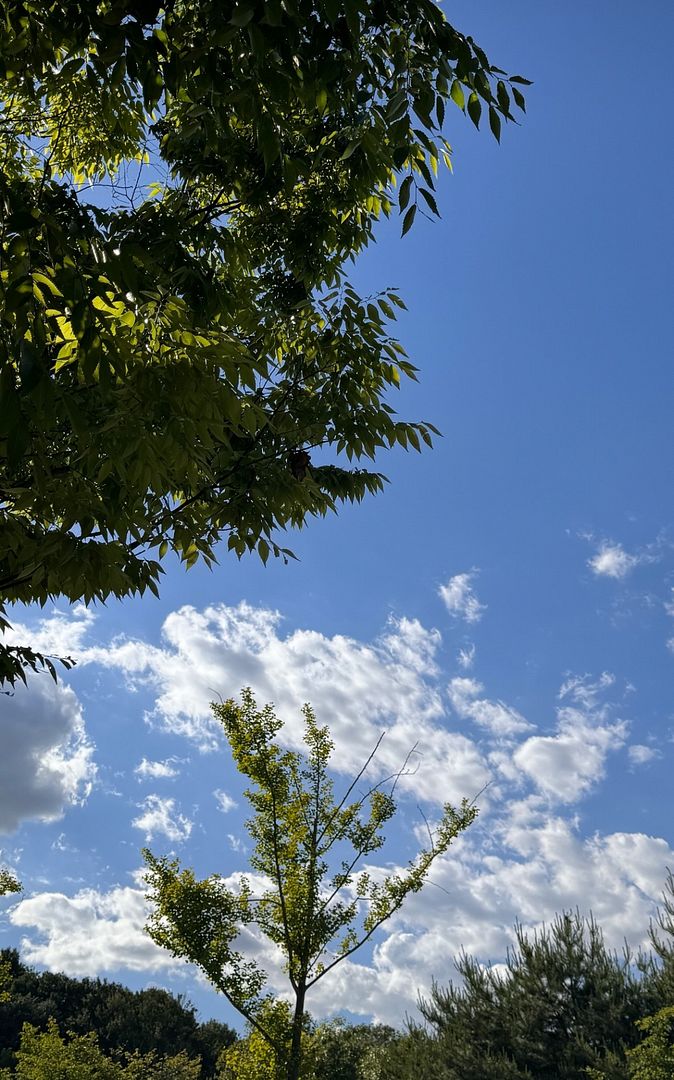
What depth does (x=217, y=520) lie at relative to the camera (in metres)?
4.29

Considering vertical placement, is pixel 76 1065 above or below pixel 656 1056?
below

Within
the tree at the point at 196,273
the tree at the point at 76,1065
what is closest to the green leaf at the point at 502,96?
the tree at the point at 196,273

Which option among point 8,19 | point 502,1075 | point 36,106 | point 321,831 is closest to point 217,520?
point 8,19

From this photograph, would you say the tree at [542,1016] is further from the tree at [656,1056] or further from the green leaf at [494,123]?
the green leaf at [494,123]

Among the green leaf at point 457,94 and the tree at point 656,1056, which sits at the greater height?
the green leaf at point 457,94

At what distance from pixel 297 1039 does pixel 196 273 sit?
1068 cm

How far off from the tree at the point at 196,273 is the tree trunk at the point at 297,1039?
8.91 m

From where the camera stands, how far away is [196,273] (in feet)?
12.6

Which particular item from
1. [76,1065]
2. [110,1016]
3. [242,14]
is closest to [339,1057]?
[76,1065]

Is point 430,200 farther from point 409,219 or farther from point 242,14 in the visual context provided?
point 242,14

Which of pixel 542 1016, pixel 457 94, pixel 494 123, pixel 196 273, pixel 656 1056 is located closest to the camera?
pixel 494 123

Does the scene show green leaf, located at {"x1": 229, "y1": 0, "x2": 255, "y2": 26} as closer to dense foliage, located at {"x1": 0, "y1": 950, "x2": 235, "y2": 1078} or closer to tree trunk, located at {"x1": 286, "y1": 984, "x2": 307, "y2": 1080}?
tree trunk, located at {"x1": 286, "y1": 984, "x2": 307, "y2": 1080}

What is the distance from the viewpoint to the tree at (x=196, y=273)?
2652mm

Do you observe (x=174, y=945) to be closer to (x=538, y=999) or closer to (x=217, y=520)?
(x=217, y=520)
